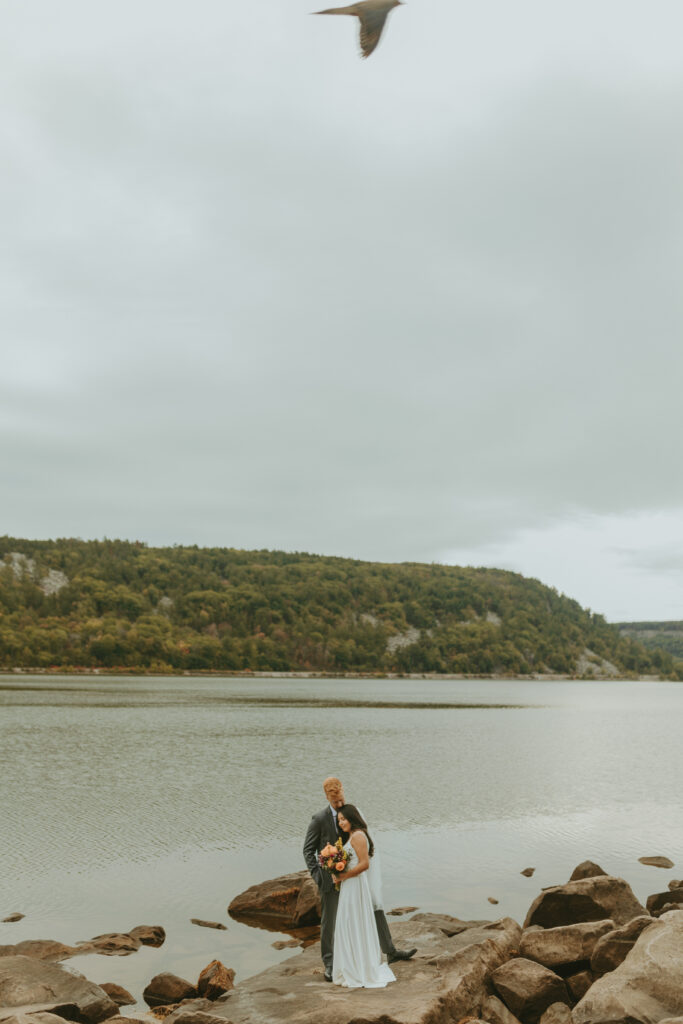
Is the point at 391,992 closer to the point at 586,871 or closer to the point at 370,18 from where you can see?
the point at 586,871

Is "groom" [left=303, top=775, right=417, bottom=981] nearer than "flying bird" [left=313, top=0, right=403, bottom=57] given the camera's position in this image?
No

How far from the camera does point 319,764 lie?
42.3 meters

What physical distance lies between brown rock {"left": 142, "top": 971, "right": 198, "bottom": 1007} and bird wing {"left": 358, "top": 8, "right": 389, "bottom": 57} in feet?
41.7

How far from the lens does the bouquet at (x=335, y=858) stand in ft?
36.2

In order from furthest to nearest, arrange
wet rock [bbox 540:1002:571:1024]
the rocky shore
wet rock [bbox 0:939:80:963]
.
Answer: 1. wet rock [bbox 0:939:80:963]
2. wet rock [bbox 540:1002:571:1024]
3. the rocky shore

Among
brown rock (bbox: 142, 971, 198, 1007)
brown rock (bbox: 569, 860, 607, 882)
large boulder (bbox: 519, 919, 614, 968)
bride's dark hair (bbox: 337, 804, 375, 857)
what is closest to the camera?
bride's dark hair (bbox: 337, 804, 375, 857)

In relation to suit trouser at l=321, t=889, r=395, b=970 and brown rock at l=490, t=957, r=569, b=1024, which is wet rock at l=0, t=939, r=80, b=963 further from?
brown rock at l=490, t=957, r=569, b=1024

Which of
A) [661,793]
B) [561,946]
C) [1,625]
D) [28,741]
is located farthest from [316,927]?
[1,625]

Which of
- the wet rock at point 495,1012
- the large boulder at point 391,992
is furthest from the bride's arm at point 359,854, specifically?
the wet rock at point 495,1012

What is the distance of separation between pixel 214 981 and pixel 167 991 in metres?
0.76

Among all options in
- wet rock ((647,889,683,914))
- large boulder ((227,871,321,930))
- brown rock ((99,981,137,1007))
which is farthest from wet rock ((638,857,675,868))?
brown rock ((99,981,137,1007))

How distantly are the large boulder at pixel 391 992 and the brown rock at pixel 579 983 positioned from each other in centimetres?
95

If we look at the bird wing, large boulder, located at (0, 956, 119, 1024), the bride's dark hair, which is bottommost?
large boulder, located at (0, 956, 119, 1024)

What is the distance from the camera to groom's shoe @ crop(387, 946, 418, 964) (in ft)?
39.4
